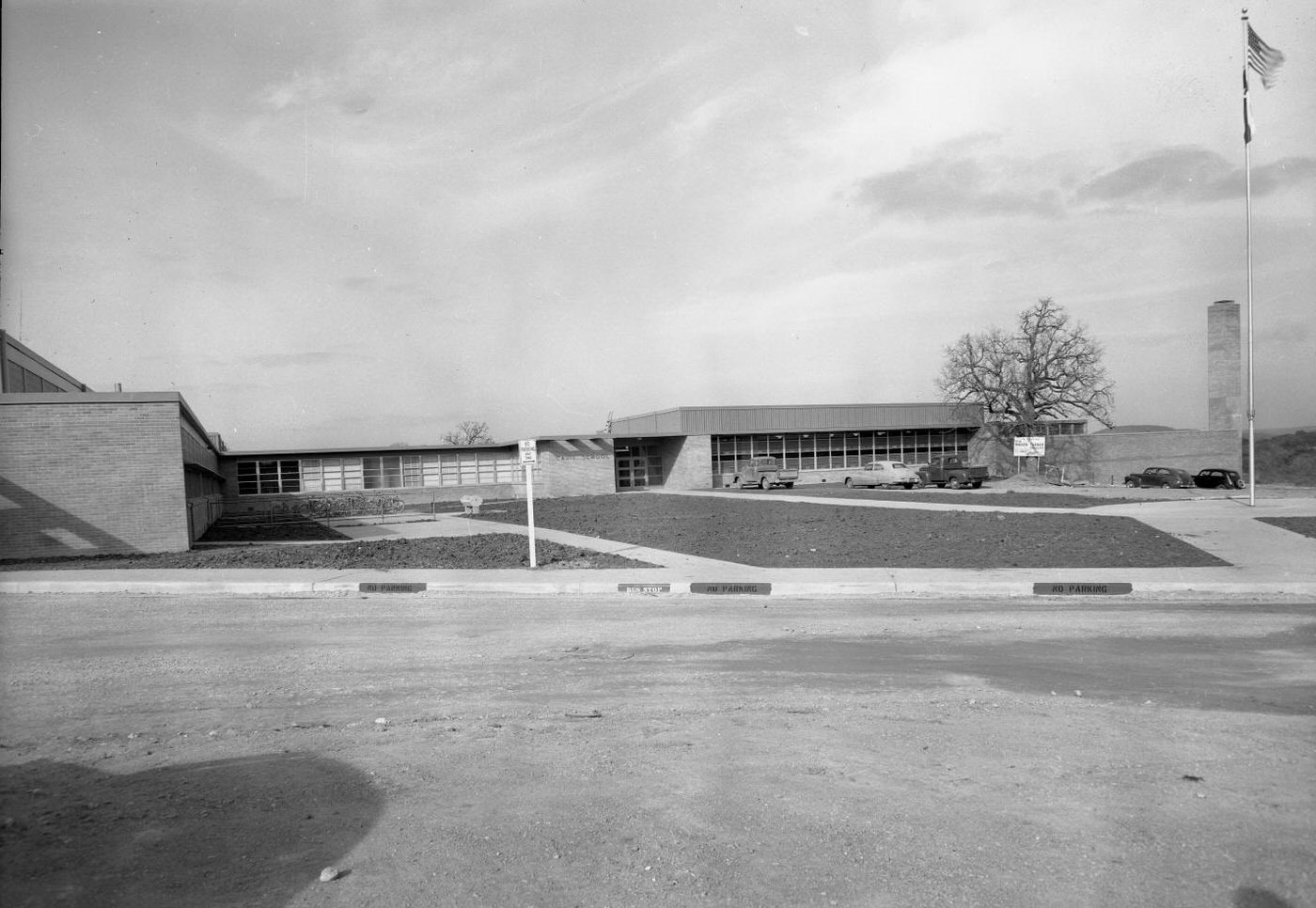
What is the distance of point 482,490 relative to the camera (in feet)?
144

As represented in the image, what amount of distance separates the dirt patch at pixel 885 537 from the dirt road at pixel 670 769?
19.3 feet

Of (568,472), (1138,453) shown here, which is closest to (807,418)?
(568,472)

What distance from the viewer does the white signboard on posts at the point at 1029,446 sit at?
45.2 meters

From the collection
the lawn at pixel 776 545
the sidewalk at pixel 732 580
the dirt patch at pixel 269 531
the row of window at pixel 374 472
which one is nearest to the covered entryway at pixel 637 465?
the row of window at pixel 374 472

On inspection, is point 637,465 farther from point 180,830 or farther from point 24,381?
point 180,830

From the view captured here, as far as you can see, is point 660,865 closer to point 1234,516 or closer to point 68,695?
point 68,695

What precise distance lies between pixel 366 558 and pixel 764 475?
32.8m

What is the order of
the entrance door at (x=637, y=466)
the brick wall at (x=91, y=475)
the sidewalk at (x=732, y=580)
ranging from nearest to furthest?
the sidewalk at (x=732, y=580) → the brick wall at (x=91, y=475) → the entrance door at (x=637, y=466)

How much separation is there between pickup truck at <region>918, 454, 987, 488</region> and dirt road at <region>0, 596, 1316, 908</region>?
35.2 metres

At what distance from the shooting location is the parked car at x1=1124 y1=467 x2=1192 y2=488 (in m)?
44.4

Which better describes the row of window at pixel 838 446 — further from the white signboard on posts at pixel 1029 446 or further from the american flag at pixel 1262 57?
the american flag at pixel 1262 57

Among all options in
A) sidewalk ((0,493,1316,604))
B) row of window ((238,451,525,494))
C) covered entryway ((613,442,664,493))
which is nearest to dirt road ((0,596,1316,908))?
sidewalk ((0,493,1316,604))

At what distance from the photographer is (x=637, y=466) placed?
167 ft

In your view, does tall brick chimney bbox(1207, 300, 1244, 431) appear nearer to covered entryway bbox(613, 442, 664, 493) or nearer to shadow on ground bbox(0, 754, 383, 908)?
covered entryway bbox(613, 442, 664, 493)
